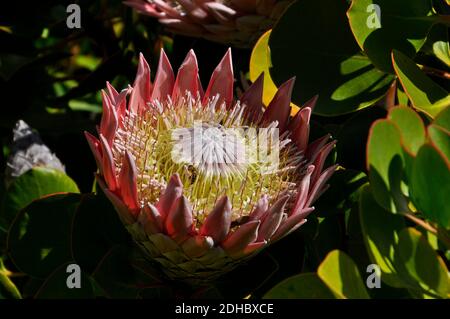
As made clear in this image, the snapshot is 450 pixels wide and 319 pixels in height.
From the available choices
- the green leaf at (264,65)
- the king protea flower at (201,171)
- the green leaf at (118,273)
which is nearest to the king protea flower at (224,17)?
the green leaf at (264,65)

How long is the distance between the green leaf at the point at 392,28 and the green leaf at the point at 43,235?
0.71m

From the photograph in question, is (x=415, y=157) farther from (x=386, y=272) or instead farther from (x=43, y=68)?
(x=43, y=68)

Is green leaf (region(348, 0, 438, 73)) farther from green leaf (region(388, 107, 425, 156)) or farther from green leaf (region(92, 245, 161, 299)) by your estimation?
green leaf (region(92, 245, 161, 299))

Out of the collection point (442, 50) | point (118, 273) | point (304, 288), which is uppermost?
point (442, 50)

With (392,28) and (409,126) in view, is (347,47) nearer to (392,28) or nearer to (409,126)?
(392,28)

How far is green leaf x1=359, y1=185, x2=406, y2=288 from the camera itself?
125 centimetres

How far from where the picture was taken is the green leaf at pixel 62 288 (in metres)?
1.69

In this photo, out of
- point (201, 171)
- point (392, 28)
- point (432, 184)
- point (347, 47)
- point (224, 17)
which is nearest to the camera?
point (432, 184)

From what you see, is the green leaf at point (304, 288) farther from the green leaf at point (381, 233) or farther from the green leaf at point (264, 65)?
the green leaf at point (264, 65)

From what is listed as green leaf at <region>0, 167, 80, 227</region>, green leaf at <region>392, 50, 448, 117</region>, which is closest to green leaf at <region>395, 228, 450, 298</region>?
green leaf at <region>392, 50, 448, 117</region>

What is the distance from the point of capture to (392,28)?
5.24 ft

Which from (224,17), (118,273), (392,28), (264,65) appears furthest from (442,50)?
(118,273)

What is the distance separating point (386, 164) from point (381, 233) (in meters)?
0.12
